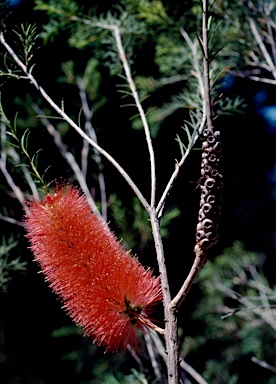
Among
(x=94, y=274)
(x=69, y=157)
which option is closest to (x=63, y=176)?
(x=69, y=157)

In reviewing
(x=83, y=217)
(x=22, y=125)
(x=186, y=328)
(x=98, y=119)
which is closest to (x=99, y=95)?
(x=98, y=119)

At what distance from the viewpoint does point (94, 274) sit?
467 mm

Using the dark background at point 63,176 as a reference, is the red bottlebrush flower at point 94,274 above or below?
above

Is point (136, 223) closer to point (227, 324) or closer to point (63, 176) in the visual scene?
point (63, 176)

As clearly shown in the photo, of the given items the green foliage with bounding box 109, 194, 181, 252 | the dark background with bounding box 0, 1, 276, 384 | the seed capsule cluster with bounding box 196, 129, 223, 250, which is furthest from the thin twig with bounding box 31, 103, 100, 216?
the seed capsule cluster with bounding box 196, 129, 223, 250

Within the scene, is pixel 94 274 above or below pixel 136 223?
above

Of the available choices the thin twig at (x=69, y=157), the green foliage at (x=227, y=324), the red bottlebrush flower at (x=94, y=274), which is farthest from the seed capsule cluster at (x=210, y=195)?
the green foliage at (x=227, y=324)

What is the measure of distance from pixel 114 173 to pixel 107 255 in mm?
1230

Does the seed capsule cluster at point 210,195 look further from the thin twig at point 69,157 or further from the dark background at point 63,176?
the dark background at point 63,176

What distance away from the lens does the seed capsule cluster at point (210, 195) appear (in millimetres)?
407

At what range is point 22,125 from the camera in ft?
5.64

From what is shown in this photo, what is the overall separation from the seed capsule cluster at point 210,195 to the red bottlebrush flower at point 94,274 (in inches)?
4.1

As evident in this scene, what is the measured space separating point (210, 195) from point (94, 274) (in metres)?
0.14

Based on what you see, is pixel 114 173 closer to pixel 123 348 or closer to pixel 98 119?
pixel 98 119
